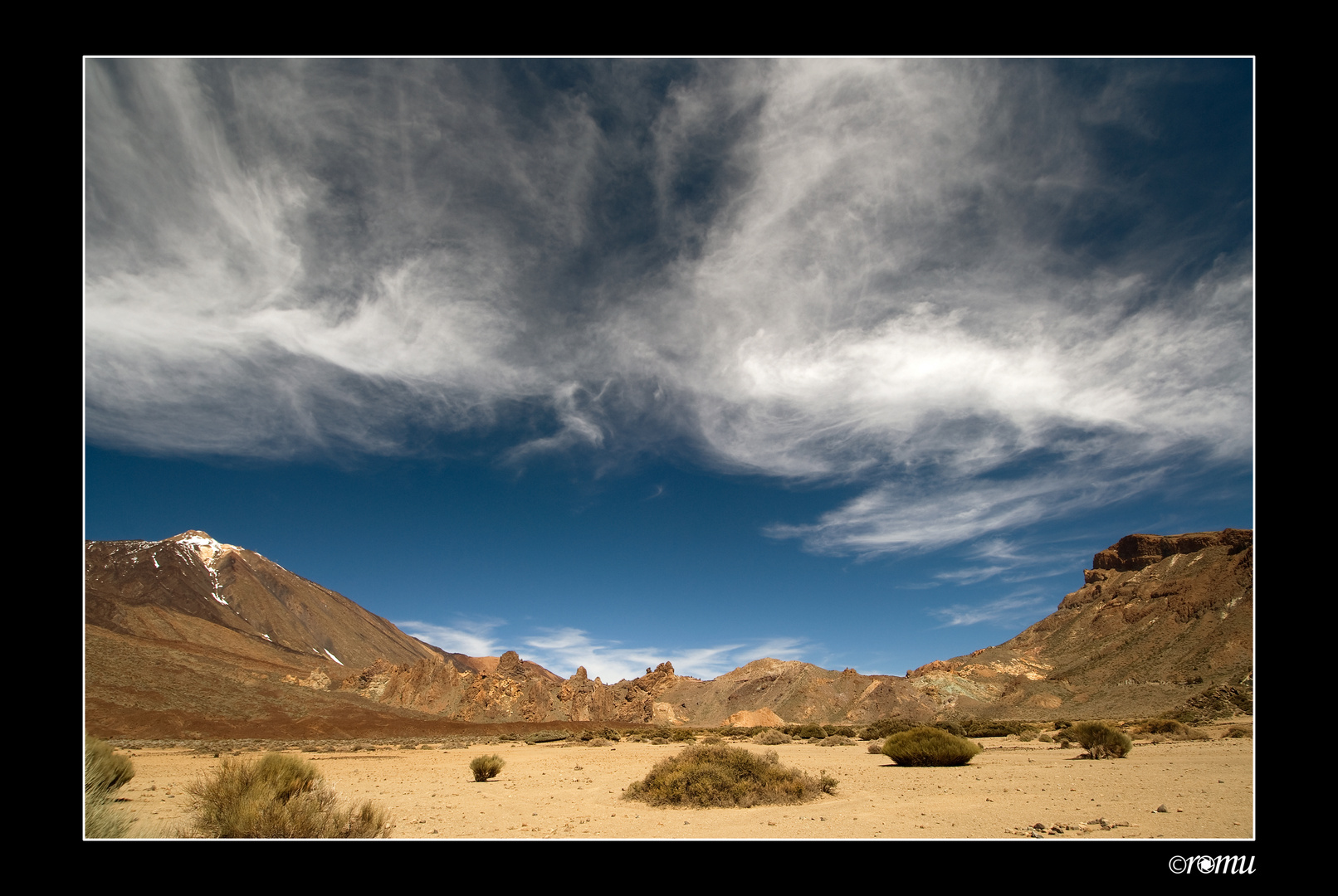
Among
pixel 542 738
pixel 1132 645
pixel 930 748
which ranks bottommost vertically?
pixel 542 738

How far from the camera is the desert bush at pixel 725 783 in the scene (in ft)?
42.9

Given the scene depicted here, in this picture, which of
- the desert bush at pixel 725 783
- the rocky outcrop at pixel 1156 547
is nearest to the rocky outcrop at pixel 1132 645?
the rocky outcrop at pixel 1156 547

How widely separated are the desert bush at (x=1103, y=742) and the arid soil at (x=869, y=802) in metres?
0.54

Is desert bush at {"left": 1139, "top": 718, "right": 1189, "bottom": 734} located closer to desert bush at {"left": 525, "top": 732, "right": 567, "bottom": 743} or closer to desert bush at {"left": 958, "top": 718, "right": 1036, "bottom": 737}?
desert bush at {"left": 958, "top": 718, "right": 1036, "bottom": 737}

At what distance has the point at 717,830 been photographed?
10.3 meters

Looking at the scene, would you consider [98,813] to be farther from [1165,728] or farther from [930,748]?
[1165,728]

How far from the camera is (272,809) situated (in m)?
8.47

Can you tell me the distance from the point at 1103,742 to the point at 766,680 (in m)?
113

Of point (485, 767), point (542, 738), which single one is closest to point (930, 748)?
point (485, 767)

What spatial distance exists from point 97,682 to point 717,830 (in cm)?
7998

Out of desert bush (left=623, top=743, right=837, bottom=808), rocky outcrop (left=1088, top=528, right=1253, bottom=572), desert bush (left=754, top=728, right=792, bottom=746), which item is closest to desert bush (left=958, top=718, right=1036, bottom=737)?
desert bush (left=754, top=728, right=792, bottom=746)

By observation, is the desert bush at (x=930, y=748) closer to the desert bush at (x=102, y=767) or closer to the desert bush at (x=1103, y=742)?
the desert bush at (x=1103, y=742)

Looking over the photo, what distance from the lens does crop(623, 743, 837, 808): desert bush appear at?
13062 mm

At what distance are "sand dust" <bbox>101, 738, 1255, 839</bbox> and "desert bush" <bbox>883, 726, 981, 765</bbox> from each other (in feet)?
1.89
